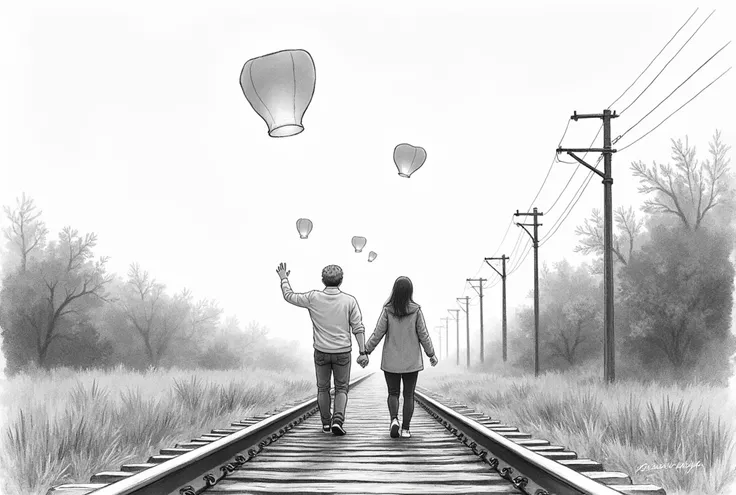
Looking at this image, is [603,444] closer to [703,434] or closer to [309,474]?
[703,434]

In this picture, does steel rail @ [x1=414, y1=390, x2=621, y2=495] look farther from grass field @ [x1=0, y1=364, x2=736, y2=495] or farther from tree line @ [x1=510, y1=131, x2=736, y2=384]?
tree line @ [x1=510, y1=131, x2=736, y2=384]

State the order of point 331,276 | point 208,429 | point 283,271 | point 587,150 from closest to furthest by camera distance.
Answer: point 283,271 < point 331,276 < point 208,429 < point 587,150

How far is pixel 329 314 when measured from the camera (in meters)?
8.88

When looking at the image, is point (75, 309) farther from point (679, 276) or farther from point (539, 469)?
point (539, 469)

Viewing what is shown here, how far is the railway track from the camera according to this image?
4.61m

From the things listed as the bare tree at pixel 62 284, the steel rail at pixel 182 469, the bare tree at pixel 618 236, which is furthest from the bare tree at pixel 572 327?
the steel rail at pixel 182 469

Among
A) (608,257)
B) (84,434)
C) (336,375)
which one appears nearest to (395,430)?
(336,375)

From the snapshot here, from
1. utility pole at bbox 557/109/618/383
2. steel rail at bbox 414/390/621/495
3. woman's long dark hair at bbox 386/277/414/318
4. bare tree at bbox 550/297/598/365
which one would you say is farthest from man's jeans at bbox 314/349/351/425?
bare tree at bbox 550/297/598/365

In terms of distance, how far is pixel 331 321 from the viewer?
8859mm

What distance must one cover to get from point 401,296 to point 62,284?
3718cm

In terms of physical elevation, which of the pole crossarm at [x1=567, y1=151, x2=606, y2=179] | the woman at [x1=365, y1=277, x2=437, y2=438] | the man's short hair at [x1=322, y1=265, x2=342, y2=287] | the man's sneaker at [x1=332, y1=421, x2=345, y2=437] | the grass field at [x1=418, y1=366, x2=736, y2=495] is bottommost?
the man's sneaker at [x1=332, y1=421, x2=345, y2=437]

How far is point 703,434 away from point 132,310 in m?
46.5

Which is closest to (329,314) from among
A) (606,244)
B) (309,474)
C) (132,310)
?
(309,474)

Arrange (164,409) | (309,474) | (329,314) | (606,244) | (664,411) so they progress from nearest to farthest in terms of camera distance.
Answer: (309,474), (664,411), (329,314), (164,409), (606,244)
